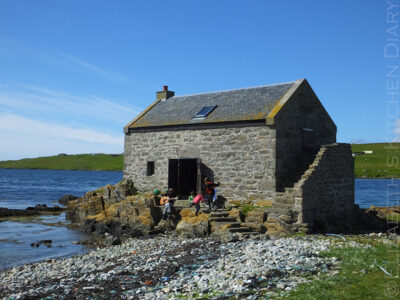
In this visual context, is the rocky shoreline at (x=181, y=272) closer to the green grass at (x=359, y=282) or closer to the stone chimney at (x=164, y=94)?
the green grass at (x=359, y=282)

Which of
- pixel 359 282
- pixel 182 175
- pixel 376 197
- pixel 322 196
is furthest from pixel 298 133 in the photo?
pixel 376 197

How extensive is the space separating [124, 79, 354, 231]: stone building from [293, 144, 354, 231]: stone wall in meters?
0.04

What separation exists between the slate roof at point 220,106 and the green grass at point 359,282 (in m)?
9.71

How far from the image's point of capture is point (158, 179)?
22234mm

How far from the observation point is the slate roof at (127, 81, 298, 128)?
62.6 ft

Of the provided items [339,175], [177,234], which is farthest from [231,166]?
[339,175]

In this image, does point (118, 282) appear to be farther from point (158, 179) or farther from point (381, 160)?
point (381, 160)

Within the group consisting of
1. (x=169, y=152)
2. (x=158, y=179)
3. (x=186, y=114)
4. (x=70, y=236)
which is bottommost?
(x=70, y=236)

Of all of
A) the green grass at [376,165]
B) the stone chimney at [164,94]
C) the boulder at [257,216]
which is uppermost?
the stone chimney at [164,94]

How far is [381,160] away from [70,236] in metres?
81.1

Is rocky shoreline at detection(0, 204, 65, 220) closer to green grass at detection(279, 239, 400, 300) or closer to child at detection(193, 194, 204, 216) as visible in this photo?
child at detection(193, 194, 204, 216)

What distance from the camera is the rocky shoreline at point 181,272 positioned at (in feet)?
27.0

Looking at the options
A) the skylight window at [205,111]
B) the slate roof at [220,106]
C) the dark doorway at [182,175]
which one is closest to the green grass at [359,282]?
the slate roof at [220,106]

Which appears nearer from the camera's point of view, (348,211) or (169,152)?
(348,211)
